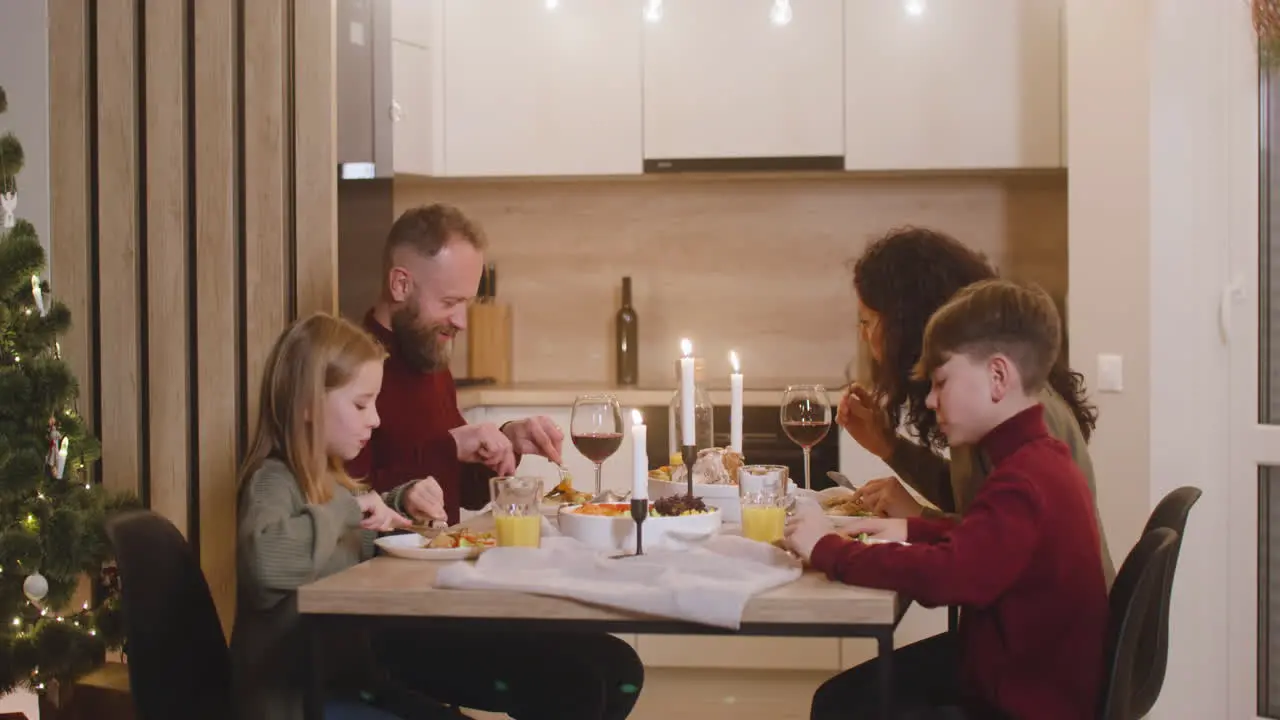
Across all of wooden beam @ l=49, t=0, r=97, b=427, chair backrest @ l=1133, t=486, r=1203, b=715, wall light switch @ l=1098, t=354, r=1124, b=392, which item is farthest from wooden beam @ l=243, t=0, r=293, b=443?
wall light switch @ l=1098, t=354, r=1124, b=392

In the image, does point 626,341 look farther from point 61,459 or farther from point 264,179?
A: point 61,459

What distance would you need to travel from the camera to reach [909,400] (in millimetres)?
2475

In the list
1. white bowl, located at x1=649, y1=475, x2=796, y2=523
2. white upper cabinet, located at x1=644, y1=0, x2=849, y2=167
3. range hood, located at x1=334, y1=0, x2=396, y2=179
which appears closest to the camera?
white bowl, located at x1=649, y1=475, x2=796, y2=523

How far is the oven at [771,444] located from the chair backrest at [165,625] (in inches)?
84.6

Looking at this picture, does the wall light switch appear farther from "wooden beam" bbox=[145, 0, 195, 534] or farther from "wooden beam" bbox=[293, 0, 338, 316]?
"wooden beam" bbox=[145, 0, 195, 534]

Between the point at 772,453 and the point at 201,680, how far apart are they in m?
2.30

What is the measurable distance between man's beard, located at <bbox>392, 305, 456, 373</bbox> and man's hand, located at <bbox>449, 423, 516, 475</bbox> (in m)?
0.16

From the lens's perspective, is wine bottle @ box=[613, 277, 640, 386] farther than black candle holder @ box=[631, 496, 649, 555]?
Yes

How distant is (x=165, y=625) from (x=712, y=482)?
3.12 ft

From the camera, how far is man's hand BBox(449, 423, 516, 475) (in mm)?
2682

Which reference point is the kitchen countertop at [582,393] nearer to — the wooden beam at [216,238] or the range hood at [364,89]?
the range hood at [364,89]

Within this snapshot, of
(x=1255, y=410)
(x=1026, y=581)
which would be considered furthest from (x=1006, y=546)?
(x=1255, y=410)

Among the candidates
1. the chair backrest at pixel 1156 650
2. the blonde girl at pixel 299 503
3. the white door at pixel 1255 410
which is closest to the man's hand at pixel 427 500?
the blonde girl at pixel 299 503

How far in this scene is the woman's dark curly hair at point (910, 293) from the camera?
2.43 meters
